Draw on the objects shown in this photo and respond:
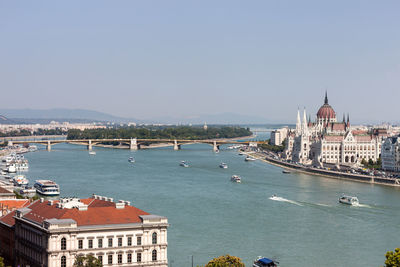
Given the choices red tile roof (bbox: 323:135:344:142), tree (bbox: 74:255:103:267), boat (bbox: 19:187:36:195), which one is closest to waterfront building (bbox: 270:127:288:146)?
red tile roof (bbox: 323:135:344:142)

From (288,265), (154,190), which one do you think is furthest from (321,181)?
(288,265)

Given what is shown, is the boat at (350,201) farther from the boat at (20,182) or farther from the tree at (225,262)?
the tree at (225,262)

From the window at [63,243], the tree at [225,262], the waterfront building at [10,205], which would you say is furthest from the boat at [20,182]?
the tree at [225,262]

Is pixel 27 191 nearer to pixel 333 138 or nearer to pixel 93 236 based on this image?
pixel 93 236

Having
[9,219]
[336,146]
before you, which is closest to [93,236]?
[9,219]

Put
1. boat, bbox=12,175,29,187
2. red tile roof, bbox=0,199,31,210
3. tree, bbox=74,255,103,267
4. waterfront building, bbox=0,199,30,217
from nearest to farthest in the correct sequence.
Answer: tree, bbox=74,255,103,267, waterfront building, bbox=0,199,30,217, red tile roof, bbox=0,199,31,210, boat, bbox=12,175,29,187

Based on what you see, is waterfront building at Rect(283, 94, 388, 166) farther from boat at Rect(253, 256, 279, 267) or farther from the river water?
boat at Rect(253, 256, 279, 267)
